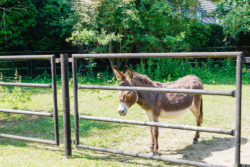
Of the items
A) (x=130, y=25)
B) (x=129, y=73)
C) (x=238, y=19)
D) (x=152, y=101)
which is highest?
(x=238, y=19)

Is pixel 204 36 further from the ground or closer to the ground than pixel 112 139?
further from the ground

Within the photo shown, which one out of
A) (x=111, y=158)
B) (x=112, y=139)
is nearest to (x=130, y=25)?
(x=112, y=139)

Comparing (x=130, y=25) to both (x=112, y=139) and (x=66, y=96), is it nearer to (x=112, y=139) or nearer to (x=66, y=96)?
(x=112, y=139)

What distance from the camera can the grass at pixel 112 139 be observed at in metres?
3.61

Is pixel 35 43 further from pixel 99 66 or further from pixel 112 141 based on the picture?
pixel 112 141

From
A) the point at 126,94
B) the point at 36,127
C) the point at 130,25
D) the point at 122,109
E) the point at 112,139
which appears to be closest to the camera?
the point at 122,109

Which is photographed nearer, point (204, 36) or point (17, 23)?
point (17, 23)

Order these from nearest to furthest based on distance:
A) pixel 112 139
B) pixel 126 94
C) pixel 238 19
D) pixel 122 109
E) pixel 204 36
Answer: pixel 122 109, pixel 126 94, pixel 112 139, pixel 238 19, pixel 204 36

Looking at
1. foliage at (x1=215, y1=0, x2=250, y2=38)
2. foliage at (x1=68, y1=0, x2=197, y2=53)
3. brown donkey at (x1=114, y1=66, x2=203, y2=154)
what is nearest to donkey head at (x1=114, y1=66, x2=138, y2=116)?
brown donkey at (x1=114, y1=66, x2=203, y2=154)

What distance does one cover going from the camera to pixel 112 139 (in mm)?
4668

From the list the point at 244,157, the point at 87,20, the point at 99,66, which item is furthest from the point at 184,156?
the point at 99,66

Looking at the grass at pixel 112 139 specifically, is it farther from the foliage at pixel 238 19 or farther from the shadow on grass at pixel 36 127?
the foliage at pixel 238 19

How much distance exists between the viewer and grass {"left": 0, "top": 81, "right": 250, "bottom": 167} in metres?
3.61

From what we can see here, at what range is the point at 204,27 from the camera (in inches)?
613
